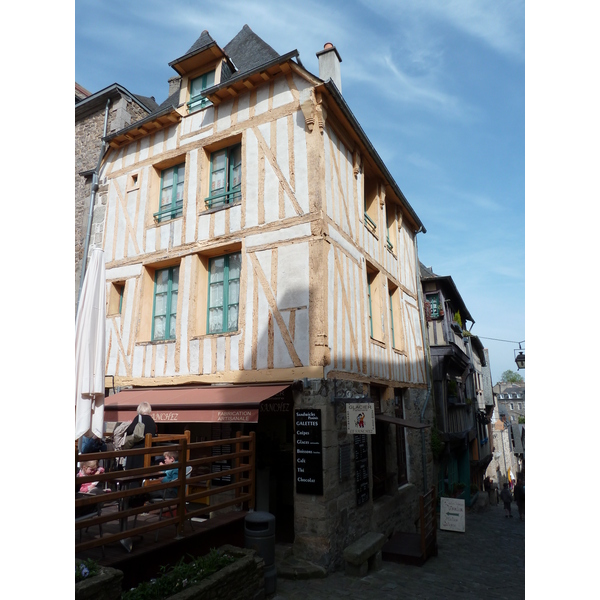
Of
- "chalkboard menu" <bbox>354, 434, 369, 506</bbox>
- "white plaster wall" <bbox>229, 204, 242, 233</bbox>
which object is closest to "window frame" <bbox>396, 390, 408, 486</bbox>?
"chalkboard menu" <bbox>354, 434, 369, 506</bbox>

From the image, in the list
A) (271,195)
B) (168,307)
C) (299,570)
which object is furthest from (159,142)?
(299,570)

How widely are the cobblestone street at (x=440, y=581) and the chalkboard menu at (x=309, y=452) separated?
1091 millimetres

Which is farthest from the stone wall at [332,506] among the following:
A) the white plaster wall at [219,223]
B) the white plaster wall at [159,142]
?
the white plaster wall at [159,142]

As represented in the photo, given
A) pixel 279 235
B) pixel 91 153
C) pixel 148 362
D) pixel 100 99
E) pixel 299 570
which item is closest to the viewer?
pixel 299 570

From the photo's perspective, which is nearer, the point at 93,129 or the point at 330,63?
the point at 330,63

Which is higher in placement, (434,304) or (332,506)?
(434,304)

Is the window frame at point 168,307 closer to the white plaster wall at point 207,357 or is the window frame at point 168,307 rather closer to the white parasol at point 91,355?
the white plaster wall at point 207,357

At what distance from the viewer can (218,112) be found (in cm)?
859

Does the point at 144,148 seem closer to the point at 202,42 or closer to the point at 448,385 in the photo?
the point at 202,42

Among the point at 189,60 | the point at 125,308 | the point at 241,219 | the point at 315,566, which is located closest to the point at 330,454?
the point at 315,566

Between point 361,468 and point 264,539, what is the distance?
2.64m

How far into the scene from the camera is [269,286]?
7113 mm
